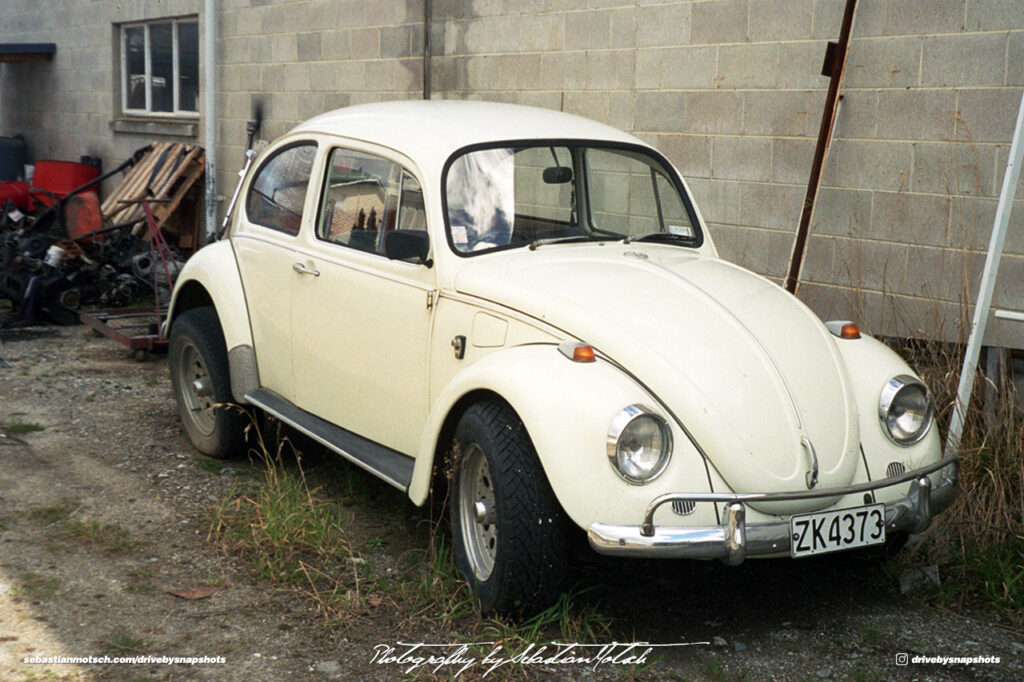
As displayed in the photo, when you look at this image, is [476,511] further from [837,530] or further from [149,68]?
[149,68]

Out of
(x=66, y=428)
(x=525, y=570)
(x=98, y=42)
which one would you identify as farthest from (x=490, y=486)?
(x=98, y=42)

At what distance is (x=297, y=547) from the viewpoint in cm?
446

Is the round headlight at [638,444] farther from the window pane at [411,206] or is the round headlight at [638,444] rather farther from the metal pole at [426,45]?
the metal pole at [426,45]

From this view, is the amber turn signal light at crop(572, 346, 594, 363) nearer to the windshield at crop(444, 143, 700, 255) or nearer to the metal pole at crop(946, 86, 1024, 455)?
the windshield at crop(444, 143, 700, 255)

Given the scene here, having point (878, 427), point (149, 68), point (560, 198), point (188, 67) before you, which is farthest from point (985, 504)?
point (149, 68)

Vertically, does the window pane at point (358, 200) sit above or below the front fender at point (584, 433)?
above

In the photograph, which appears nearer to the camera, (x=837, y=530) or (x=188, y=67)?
(x=837, y=530)

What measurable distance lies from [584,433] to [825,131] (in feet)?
10.9

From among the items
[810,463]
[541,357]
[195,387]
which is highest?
[541,357]

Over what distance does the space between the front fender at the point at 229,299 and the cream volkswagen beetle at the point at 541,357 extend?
1 cm

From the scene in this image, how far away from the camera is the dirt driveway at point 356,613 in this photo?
3639 millimetres

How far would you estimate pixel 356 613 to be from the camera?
13.0 feet

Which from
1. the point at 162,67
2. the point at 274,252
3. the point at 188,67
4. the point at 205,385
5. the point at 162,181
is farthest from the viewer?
the point at 162,67

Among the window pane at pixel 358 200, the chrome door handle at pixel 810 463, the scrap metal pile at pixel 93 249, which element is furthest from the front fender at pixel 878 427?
the scrap metal pile at pixel 93 249
